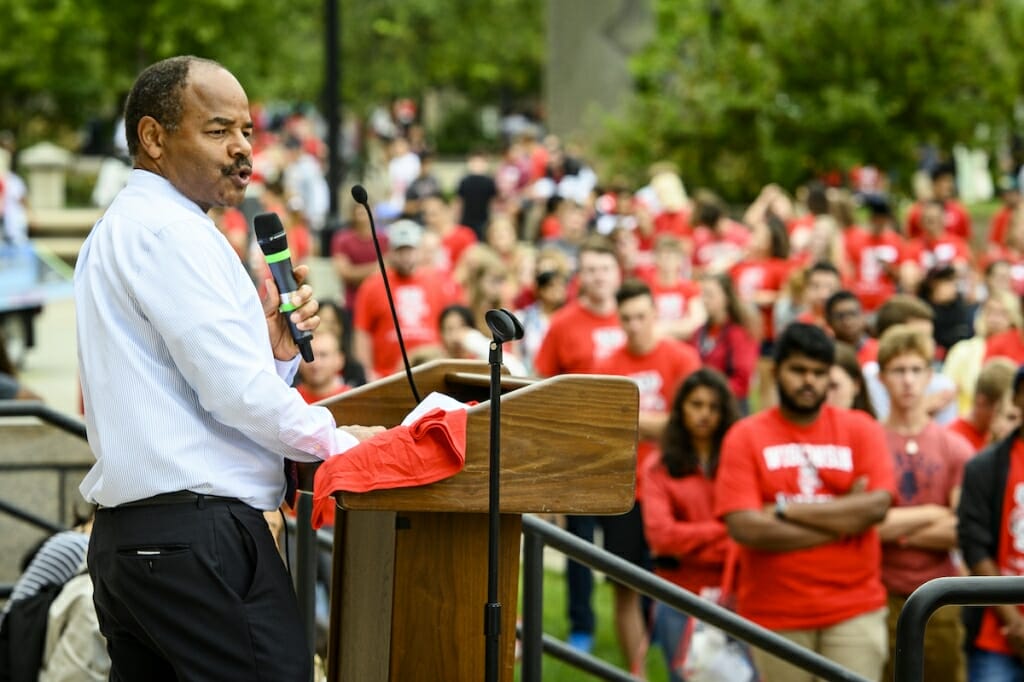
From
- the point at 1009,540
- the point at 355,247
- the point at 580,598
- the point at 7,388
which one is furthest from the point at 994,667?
the point at 355,247

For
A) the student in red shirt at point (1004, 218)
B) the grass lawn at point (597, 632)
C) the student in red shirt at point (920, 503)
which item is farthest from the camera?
the student in red shirt at point (1004, 218)

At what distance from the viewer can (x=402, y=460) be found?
395 cm

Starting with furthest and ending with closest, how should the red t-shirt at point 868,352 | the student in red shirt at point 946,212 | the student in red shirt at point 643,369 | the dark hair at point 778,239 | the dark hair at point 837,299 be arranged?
the student in red shirt at point 946,212 → the dark hair at point 778,239 → the dark hair at point 837,299 → the red t-shirt at point 868,352 → the student in red shirt at point 643,369

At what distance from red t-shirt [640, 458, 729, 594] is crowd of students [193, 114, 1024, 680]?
1 cm

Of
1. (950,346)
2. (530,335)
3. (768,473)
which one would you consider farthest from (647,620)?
(950,346)

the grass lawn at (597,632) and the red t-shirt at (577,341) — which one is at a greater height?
the red t-shirt at (577,341)

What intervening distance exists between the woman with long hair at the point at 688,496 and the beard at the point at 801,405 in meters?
1.00

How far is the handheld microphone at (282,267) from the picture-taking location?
4.29 metres

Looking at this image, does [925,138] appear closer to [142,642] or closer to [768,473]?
[768,473]

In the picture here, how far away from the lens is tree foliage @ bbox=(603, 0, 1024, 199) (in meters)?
23.1

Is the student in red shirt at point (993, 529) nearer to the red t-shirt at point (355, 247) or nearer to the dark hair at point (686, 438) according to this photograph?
the dark hair at point (686, 438)

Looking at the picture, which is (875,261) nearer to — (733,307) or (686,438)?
(733,307)

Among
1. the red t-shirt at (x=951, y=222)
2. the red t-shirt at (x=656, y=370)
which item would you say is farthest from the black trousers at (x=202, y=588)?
the red t-shirt at (x=951, y=222)

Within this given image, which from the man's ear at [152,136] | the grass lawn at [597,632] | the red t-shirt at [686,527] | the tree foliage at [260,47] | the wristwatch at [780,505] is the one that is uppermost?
the tree foliage at [260,47]
